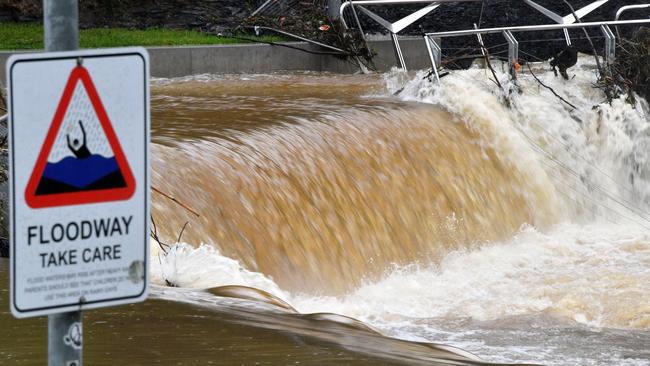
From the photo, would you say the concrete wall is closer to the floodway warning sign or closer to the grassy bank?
the grassy bank

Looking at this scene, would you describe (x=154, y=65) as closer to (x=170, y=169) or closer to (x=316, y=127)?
(x=316, y=127)

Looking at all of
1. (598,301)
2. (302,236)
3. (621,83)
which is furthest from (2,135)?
(621,83)

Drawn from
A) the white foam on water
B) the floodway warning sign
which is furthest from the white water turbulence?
the floodway warning sign

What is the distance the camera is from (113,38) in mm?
15445

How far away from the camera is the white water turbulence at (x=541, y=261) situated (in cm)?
716

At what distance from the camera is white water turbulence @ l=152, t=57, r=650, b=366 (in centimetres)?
716

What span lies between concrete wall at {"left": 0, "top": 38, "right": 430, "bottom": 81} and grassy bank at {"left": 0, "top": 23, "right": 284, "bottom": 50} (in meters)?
0.49

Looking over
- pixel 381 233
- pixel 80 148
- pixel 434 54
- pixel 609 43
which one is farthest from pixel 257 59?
pixel 80 148

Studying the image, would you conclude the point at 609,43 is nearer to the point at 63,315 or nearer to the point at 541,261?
the point at 541,261

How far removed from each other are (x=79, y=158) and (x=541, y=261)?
27.0 feet

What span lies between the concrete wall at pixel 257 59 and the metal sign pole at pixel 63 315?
11.9 meters

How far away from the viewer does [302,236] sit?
8445 mm

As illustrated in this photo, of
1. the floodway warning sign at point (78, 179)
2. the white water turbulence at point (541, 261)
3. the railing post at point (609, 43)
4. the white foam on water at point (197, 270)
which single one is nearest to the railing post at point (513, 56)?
the white water turbulence at point (541, 261)

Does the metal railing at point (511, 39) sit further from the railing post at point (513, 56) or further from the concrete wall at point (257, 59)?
the concrete wall at point (257, 59)
